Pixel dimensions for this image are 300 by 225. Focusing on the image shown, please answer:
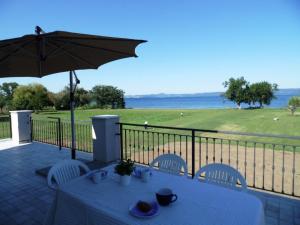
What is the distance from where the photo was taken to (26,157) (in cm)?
570

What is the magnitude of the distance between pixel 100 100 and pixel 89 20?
3024cm

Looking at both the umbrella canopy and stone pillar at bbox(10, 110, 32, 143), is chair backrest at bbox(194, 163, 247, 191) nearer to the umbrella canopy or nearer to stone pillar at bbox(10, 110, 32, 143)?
the umbrella canopy

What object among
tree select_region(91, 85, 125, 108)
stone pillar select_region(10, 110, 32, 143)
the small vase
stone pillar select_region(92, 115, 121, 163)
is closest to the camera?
the small vase

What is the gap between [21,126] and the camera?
7.13 metres

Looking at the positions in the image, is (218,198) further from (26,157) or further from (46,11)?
(46,11)

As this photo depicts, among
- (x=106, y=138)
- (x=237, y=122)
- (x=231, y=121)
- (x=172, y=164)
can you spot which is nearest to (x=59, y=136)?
(x=106, y=138)

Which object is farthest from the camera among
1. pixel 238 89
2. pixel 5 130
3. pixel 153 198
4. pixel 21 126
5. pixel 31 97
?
pixel 238 89

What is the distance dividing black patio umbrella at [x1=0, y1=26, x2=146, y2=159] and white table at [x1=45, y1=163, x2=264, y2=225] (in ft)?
5.37

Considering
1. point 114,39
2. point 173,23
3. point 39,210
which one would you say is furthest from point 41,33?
point 173,23

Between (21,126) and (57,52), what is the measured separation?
15.8ft

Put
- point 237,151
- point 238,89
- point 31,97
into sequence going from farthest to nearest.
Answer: point 238,89 → point 31,97 → point 237,151

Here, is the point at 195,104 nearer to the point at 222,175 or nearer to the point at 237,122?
the point at 237,122

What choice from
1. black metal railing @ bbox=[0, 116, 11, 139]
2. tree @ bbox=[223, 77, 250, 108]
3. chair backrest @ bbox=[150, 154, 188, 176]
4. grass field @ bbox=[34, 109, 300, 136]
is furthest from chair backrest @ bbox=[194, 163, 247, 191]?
tree @ bbox=[223, 77, 250, 108]

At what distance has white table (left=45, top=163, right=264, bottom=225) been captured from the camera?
1.46 m
